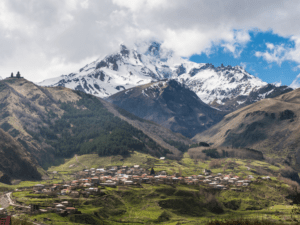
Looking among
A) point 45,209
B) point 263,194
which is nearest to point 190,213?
point 263,194

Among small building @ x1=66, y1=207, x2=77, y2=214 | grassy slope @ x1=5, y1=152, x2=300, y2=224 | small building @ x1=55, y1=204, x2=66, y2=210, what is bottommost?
grassy slope @ x1=5, y1=152, x2=300, y2=224

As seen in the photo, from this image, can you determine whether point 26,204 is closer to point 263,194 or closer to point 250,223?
point 250,223

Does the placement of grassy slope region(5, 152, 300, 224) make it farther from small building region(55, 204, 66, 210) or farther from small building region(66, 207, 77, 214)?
small building region(55, 204, 66, 210)

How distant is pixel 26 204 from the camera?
140125 mm

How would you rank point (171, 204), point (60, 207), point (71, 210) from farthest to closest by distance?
point (171, 204)
point (60, 207)
point (71, 210)

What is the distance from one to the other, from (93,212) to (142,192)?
4252 centimetres

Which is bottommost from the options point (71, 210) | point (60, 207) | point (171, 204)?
point (171, 204)

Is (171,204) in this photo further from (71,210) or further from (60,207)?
(60,207)

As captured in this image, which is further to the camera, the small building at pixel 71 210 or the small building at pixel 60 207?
the small building at pixel 60 207

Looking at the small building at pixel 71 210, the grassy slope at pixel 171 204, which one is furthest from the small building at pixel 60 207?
the grassy slope at pixel 171 204

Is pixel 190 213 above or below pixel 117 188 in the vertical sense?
below

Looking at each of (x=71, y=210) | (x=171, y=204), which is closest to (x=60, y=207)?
(x=71, y=210)

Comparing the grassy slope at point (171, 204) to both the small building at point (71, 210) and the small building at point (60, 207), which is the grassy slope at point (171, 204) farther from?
the small building at point (60, 207)

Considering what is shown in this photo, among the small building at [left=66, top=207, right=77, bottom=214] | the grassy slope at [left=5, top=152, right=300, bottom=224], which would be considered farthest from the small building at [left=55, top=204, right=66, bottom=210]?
the grassy slope at [left=5, top=152, right=300, bottom=224]
